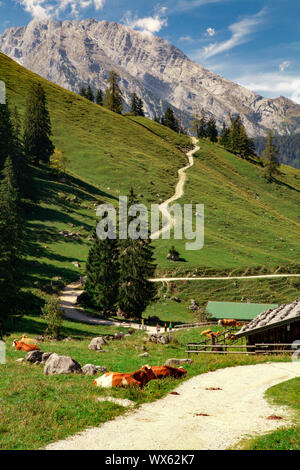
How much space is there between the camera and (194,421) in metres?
14.1

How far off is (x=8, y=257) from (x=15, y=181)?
28533 millimetres

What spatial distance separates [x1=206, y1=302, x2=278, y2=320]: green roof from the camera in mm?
53406

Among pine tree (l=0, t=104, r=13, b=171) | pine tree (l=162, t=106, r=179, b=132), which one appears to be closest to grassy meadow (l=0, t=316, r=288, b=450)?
pine tree (l=0, t=104, r=13, b=171)

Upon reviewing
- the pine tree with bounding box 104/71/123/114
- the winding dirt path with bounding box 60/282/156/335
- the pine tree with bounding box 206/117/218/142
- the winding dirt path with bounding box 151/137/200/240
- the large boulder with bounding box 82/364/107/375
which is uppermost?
the pine tree with bounding box 104/71/123/114

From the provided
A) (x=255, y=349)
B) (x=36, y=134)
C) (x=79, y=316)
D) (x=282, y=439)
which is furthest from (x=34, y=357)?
(x=36, y=134)

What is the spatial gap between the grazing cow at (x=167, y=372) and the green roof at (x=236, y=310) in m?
33.9

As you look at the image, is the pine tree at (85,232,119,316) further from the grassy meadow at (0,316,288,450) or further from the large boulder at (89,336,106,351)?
the grassy meadow at (0,316,288,450)

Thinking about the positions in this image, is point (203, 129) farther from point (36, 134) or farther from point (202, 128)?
point (36, 134)

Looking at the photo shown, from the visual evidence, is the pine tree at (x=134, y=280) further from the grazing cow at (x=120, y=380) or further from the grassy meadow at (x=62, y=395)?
the grazing cow at (x=120, y=380)

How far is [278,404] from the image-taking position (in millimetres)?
16109

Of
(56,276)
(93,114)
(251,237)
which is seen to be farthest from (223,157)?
(56,276)

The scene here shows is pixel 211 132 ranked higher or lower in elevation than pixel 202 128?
lower

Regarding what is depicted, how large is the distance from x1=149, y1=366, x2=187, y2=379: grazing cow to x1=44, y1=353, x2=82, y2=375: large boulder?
442 cm

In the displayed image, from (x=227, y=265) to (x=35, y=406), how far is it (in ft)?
200
